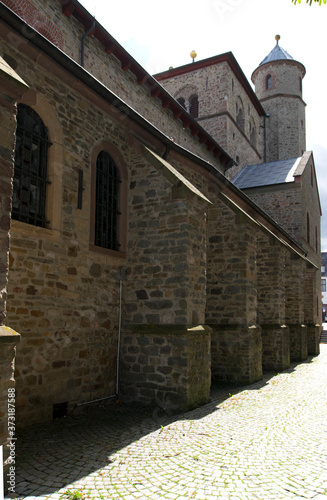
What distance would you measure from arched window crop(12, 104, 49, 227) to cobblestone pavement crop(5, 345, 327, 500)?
311 cm

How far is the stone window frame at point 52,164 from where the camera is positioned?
649cm

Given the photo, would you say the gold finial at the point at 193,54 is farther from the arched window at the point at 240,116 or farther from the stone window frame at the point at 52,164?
the stone window frame at the point at 52,164

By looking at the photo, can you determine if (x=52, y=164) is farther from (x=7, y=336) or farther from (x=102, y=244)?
(x=7, y=336)

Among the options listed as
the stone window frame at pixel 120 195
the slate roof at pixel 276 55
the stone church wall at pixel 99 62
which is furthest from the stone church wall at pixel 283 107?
the stone window frame at pixel 120 195

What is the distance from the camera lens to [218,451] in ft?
17.2

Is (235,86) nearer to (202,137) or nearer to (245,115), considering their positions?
(245,115)

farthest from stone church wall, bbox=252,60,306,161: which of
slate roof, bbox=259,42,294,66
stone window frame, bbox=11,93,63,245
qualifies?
stone window frame, bbox=11,93,63,245

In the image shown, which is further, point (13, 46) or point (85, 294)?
point (85, 294)

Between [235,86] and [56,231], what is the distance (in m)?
20.9

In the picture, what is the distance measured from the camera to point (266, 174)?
24109 mm

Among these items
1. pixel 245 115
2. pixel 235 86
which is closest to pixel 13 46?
pixel 235 86

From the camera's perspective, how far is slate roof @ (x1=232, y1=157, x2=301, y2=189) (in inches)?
904

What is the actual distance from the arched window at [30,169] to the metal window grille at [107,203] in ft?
4.54

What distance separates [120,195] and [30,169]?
229cm
